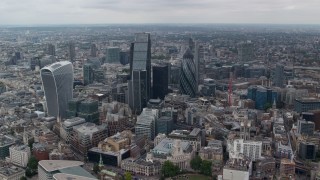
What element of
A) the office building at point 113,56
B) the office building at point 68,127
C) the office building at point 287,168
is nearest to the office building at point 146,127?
the office building at point 68,127

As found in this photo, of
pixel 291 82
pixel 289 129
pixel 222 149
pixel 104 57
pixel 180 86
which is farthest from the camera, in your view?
pixel 104 57

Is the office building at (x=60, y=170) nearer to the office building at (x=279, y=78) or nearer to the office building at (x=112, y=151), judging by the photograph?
the office building at (x=112, y=151)

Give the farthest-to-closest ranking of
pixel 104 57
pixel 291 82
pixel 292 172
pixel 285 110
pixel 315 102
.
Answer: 1. pixel 104 57
2. pixel 291 82
3. pixel 285 110
4. pixel 315 102
5. pixel 292 172

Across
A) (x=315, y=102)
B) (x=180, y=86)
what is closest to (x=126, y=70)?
(x=180, y=86)

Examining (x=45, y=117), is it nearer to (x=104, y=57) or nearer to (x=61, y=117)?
(x=61, y=117)

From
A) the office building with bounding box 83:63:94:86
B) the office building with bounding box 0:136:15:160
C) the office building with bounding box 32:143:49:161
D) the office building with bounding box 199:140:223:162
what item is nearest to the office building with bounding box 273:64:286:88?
the office building with bounding box 199:140:223:162
